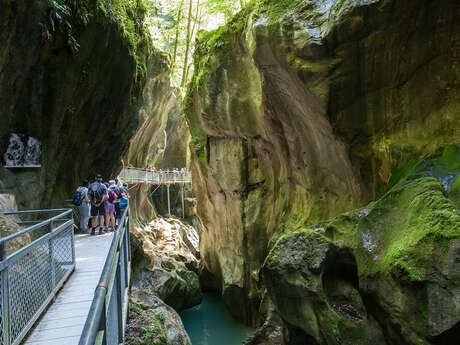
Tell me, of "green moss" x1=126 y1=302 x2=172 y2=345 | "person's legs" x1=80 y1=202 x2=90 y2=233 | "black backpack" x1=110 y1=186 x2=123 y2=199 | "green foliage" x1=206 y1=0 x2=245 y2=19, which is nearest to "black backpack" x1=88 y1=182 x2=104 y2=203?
"black backpack" x1=110 y1=186 x2=123 y2=199

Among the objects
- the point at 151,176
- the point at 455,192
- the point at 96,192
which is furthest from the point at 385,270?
the point at 151,176

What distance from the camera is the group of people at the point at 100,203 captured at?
9.03 m

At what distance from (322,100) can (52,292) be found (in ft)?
22.3

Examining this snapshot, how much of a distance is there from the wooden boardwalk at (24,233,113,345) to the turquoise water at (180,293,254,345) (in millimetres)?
8646

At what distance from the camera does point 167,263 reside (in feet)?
55.4

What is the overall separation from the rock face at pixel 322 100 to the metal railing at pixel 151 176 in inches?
327

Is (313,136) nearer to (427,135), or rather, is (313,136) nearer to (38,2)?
(427,135)

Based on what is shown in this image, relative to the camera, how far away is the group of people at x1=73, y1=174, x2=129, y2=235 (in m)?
9.03

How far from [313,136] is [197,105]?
6750mm

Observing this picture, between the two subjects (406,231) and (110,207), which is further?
(110,207)

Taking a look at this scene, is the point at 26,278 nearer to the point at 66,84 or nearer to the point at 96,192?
the point at 96,192

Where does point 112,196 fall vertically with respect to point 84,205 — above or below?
above

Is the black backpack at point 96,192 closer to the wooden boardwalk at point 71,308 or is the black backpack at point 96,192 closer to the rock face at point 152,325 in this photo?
the wooden boardwalk at point 71,308

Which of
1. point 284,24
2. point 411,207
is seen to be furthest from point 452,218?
point 284,24
